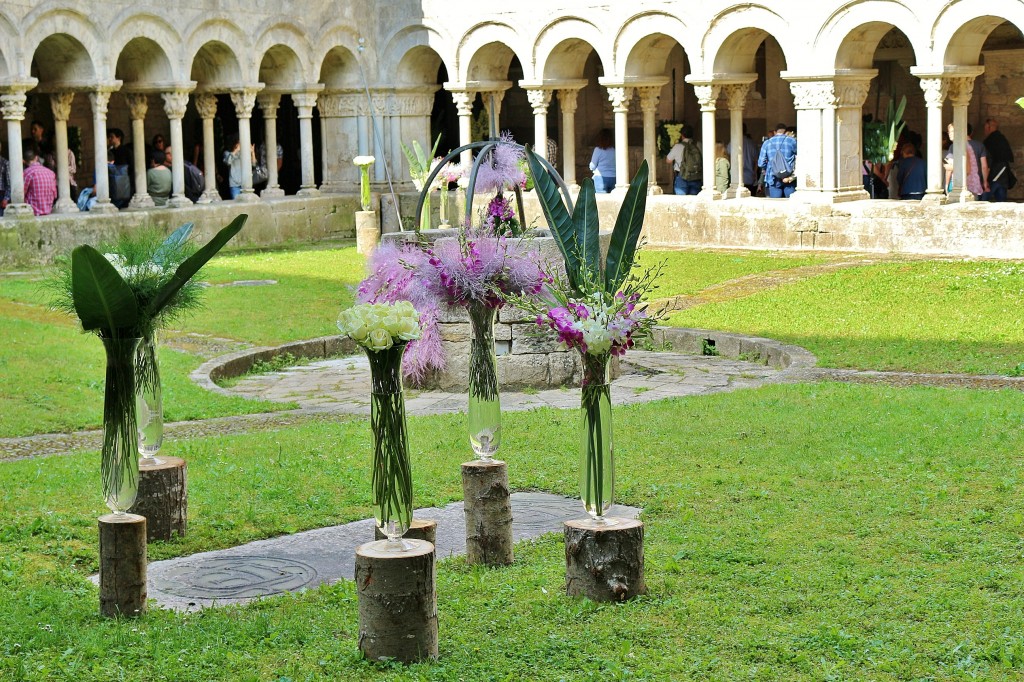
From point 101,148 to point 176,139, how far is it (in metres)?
1.37

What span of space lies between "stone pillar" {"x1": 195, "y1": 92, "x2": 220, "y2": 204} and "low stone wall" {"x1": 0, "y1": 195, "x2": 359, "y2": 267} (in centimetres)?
29

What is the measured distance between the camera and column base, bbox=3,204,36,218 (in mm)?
18969

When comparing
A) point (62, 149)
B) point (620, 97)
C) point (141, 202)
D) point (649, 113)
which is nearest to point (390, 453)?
point (62, 149)

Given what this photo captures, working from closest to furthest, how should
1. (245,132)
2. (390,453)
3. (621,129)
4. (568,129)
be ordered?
1. (390,453)
2. (621,129)
3. (245,132)
4. (568,129)

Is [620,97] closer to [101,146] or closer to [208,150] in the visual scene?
[208,150]

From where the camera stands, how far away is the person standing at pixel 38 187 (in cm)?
1953

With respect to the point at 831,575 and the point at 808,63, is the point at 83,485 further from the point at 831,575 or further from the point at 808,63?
the point at 808,63

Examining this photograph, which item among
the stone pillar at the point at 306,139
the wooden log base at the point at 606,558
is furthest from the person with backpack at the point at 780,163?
the wooden log base at the point at 606,558

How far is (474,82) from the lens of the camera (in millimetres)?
23766

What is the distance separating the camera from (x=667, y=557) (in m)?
6.25

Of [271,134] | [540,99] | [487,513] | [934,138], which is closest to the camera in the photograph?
[487,513]

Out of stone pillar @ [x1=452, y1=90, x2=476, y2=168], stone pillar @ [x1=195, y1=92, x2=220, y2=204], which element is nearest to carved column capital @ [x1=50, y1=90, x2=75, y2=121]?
stone pillar @ [x1=195, y1=92, x2=220, y2=204]

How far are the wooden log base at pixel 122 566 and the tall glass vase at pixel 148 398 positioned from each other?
67 cm

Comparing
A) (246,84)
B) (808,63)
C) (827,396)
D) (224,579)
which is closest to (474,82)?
(246,84)
